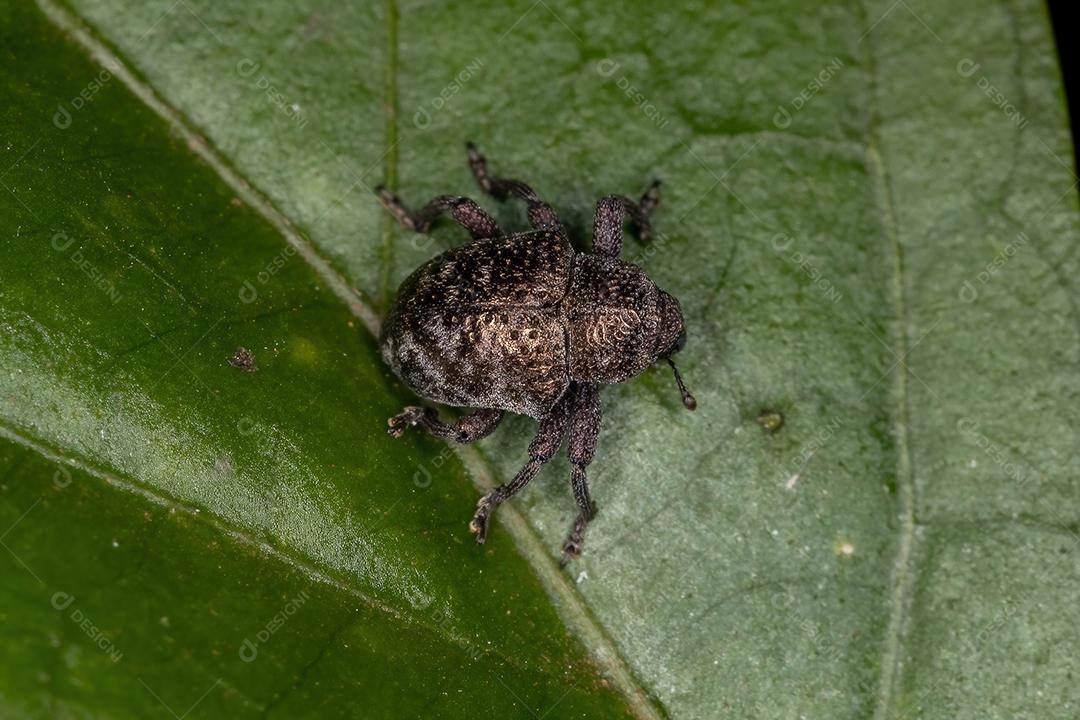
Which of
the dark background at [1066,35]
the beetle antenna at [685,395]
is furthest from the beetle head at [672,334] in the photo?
the dark background at [1066,35]

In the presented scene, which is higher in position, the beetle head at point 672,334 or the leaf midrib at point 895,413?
the beetle head at point 672,334

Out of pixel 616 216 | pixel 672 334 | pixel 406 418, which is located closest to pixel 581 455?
pixel 672 334

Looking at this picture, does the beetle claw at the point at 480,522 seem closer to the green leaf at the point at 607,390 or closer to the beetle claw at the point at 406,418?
the green leaf at the point at 607,390

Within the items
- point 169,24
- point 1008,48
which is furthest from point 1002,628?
point 169,24

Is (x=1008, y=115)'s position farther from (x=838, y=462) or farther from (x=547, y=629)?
(x=547, y=629)

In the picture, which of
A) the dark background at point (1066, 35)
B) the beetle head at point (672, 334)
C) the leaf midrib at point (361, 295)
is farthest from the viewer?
the dark background at point (1066, 35)

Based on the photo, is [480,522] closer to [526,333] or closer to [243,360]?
[526,333]

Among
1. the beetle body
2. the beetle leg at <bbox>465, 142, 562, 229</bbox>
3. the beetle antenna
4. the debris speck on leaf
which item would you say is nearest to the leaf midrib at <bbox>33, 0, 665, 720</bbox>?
the beetle body
